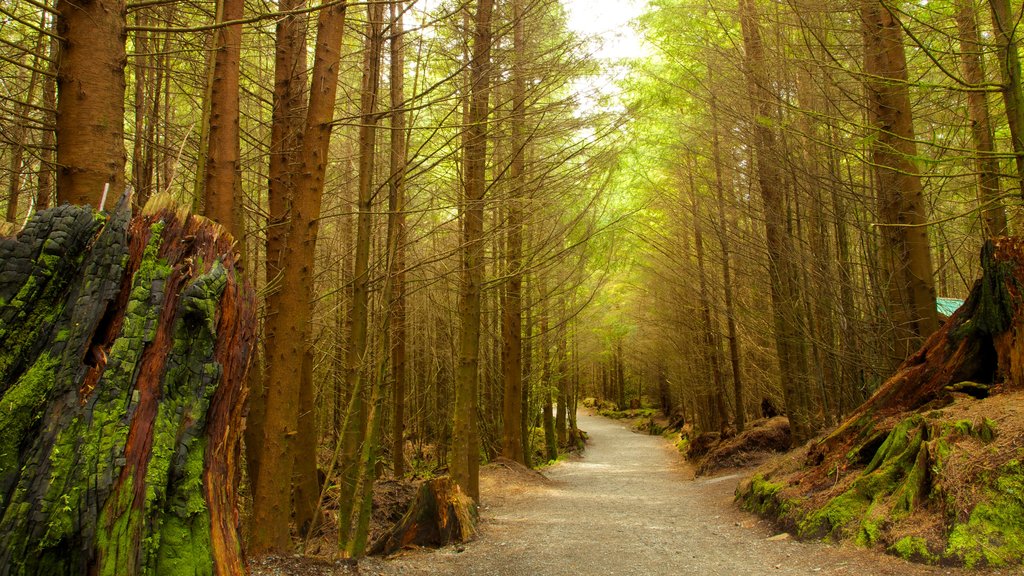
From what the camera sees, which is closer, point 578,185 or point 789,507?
point 789,507

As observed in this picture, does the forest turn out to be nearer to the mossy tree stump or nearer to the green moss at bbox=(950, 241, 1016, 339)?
the green moss at bbox=(950, 241, 1016, 339)

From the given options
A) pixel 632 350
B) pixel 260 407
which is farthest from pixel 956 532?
pixel 632 350

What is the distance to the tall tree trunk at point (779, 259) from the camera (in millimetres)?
7965

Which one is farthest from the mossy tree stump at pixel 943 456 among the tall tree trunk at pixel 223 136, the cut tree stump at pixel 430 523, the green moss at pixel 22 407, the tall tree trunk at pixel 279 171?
the tall tree trunk at pixel 279 171

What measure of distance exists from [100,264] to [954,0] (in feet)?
26.4

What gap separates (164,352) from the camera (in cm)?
209

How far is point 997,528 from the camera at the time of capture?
378 centimetres

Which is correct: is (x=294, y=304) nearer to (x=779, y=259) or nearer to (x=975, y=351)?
(x=975, y=351)

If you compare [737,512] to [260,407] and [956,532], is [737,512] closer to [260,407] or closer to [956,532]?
[956,532]

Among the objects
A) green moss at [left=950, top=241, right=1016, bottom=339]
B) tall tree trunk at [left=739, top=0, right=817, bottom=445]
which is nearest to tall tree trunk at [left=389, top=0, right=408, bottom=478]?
tall tree trunk at [left=739, top=0, right=817, bottom=445]

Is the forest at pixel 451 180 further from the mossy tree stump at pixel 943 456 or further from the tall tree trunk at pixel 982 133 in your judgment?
the mossy tree stump at pixel 943 456

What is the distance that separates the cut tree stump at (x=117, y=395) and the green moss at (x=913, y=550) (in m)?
4.28

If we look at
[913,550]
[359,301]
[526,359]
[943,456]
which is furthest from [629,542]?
[526,359]

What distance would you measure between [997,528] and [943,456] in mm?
805
